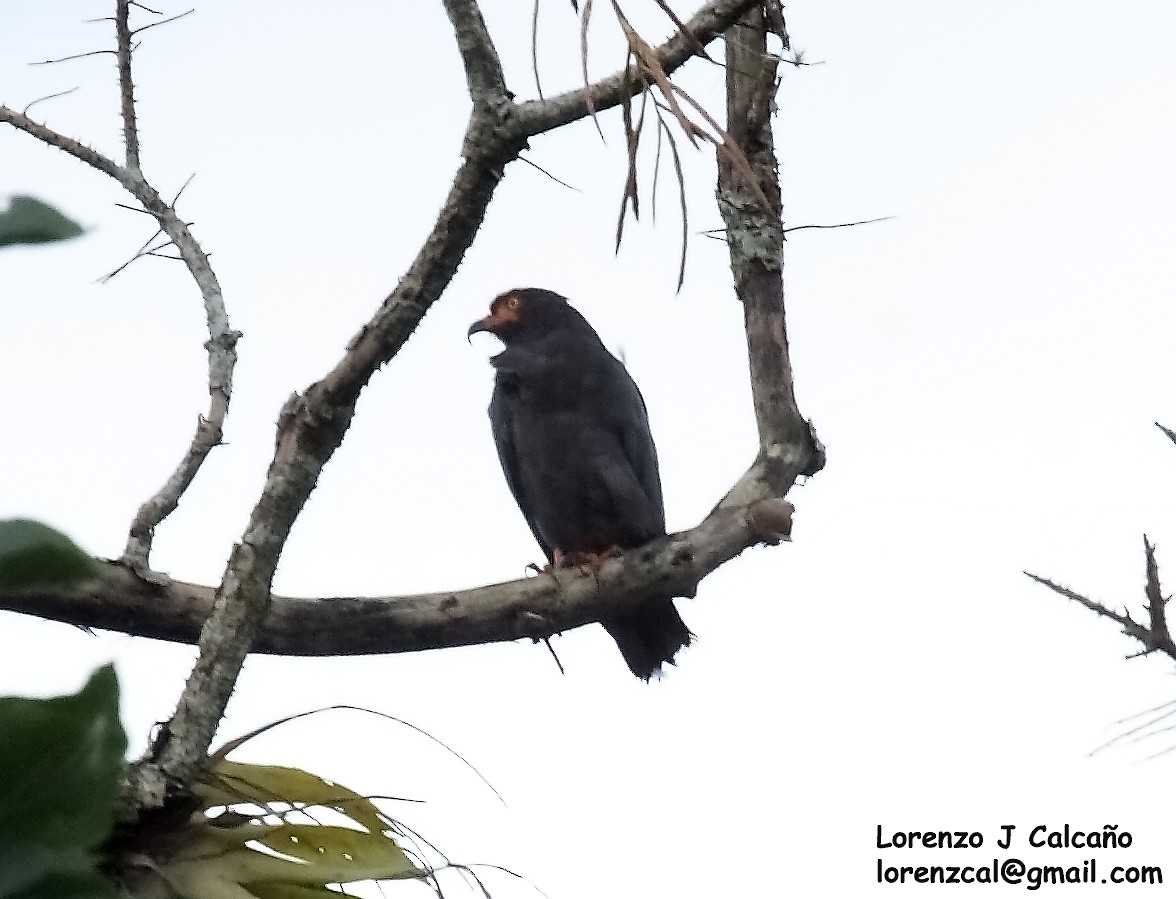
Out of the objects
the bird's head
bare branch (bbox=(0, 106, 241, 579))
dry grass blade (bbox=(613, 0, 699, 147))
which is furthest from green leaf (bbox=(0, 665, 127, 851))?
the bird's head

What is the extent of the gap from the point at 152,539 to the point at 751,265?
1.74m

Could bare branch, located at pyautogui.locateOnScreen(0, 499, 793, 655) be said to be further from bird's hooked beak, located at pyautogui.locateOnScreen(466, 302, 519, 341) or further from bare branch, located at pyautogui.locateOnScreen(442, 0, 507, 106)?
bird's hooked beak, located at pyautogui.locateOnScreen(466, 302, 519, 341)

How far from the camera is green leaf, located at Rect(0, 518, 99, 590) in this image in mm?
604

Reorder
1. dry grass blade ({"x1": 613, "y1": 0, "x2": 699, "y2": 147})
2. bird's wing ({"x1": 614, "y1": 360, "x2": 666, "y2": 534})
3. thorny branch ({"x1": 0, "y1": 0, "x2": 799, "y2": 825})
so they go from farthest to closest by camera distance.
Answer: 1. bird's wing ({"x1": 614, "y1": 360, "x2": 666, "y2": 534})
2. thorny branch ({"x1": 0, "y1": 0, "x2": 799, "y2": 825})
3. dry grass blade ({"x1": 613, "y1": 0, "x2": 699, "y2": 147})

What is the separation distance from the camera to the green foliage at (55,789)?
0.65 meters

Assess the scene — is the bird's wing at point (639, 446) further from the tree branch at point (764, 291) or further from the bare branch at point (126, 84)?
the bare branch at point (126, 84)

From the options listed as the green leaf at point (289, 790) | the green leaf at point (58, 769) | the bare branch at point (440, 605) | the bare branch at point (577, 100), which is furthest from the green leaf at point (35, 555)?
the bare branch at point (440, 605)

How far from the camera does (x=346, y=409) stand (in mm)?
2072

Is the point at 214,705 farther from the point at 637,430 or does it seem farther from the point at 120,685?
the point at 637,430

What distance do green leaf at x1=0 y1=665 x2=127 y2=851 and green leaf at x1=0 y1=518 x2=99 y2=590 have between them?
0.22 feet

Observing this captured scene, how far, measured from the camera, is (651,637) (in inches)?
173

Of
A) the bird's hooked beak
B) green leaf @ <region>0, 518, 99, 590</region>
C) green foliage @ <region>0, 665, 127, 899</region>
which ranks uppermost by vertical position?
the bird's hooked beak

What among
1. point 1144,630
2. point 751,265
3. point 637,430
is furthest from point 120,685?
point 637,430

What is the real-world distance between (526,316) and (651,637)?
5.36ft
